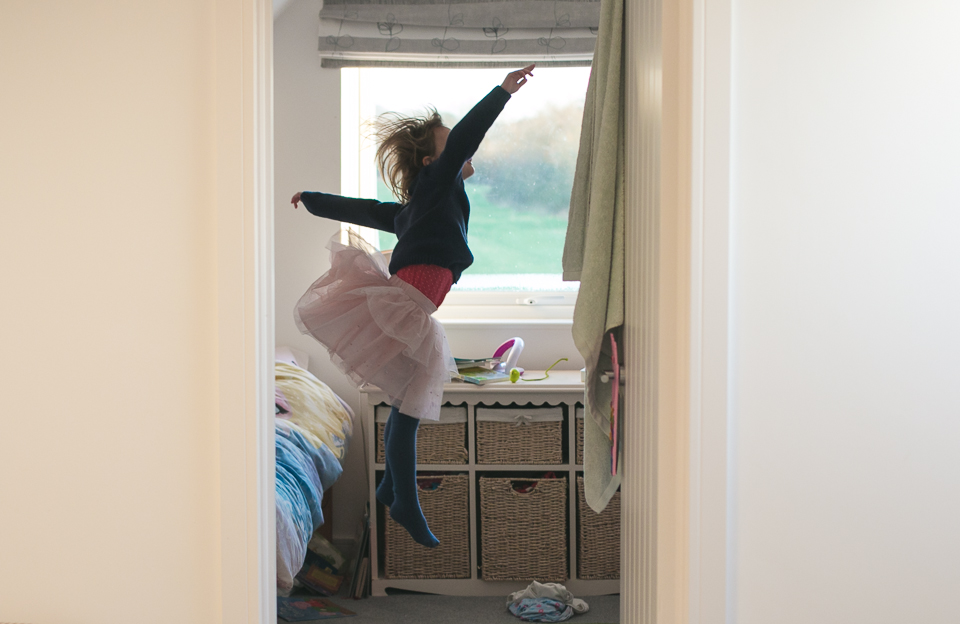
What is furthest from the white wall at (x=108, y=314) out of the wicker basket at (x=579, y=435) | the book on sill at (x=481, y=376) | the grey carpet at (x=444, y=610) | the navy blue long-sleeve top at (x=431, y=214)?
the wicker basket at (x=579, y=435)

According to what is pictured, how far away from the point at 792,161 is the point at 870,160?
0.38ft

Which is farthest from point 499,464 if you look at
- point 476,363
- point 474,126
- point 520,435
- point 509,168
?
point 509,168

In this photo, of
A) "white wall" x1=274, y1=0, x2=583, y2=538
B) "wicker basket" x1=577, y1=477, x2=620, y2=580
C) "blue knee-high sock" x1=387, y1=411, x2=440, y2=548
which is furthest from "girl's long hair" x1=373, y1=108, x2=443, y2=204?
"wicker basket" x1=577, y1=477, x2=620, y2=580

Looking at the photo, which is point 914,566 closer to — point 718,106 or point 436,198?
point 718,106

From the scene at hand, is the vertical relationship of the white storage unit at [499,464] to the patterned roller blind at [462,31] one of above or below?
below

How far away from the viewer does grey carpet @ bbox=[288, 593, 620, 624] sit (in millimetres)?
2408

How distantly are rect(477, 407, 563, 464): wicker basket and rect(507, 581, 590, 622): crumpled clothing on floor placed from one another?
42cm

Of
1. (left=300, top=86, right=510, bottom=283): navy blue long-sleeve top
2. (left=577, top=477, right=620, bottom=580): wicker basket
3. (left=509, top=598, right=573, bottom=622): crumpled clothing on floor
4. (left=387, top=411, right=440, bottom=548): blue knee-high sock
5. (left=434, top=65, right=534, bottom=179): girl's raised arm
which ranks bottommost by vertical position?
(left=509, top=598, right=573, bottom=622): crumpled clothing on floor

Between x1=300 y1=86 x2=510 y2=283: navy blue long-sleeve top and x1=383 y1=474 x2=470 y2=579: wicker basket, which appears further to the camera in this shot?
x1=383 y1=474 x2=470 y2=579: wicker basket

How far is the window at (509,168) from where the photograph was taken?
3254 mm

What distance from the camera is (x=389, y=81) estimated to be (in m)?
3.28

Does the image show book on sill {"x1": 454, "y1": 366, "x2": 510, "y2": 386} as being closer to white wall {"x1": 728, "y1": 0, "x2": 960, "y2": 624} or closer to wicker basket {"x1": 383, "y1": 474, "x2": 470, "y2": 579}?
wicker basket {"x1": 383, "y1": 474, "x2": 470, "y2": 579}

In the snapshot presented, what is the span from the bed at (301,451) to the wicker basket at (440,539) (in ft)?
1.13

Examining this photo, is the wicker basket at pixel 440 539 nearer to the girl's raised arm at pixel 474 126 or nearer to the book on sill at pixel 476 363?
the book on sill at pixel 476 363
